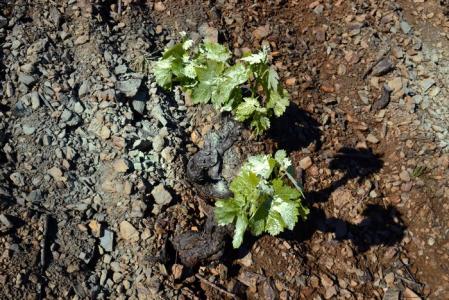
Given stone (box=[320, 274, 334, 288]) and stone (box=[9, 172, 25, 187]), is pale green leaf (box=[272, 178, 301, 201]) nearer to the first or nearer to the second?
stone (box=[320, 274, 334, 288])

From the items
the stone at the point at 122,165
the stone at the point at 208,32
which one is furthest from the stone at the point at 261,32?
the stone at the point at 122,165

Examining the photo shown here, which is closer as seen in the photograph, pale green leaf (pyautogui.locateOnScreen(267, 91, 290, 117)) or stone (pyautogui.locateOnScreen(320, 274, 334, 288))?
pale green leaf (pyautogui.locateOnScreen(267, 91, 290, 117))

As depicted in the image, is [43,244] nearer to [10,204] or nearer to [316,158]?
[10,204]

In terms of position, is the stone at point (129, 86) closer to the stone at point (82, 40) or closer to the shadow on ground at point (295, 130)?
the stone at point (82, 40)

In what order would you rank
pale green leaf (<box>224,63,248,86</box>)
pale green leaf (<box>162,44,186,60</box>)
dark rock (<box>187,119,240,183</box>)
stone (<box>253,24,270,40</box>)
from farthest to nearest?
stone (<box>253,24,270,40</box>)
dark rock (<box>187,119,240,183</box>)
pale green leaf (<box>162,44,186,60</box>)
pale green leaf (<box>224,63,248,86</box>)

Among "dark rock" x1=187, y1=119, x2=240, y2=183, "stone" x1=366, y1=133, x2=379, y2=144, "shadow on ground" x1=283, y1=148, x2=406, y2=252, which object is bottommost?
"shadow on ground" x1=283, y1=148, x2=406, y2=252

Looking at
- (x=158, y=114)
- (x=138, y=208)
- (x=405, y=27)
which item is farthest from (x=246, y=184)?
(x=405, y=27)

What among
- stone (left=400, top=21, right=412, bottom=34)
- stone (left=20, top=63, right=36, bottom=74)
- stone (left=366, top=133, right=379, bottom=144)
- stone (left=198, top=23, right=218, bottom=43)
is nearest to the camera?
stone (left=20, top=63, right=36, bottom=74)

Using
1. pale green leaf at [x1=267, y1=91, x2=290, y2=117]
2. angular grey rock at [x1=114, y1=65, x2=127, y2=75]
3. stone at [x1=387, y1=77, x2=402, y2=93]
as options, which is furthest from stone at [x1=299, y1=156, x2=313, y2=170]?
angular grey rock at [x1=114, y1=65, x2=127, y2=75]

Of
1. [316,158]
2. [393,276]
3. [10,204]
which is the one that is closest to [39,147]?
[10,204]
